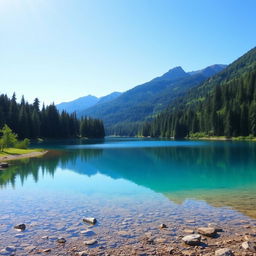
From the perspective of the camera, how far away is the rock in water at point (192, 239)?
1209 centimetres

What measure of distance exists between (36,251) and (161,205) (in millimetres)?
A: 10509

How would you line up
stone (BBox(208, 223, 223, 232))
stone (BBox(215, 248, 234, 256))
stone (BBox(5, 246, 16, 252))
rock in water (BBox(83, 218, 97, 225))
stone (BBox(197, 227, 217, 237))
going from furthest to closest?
1. rock in water (BBox(83, 218, 97, 225))
2. stone (BBox(208, 223, 223, 232))
3. stone (BBox(197, 227, 217, 237))
4. stone (BBox(5, 246, 16, 252))
5. stone (BBox(215, 248, 234, 256))

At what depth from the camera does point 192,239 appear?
12219 millimetres

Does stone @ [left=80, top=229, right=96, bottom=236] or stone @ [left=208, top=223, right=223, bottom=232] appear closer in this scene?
stone @ [left=80, top=229, right=96, bottom=236]

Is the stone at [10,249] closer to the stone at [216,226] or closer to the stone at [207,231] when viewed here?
the stone at [207,231]

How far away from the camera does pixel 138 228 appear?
14.7m

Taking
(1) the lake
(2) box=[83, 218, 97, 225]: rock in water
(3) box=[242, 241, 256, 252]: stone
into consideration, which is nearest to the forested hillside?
(1) the lake

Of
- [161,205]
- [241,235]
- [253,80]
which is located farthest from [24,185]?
[253,80]

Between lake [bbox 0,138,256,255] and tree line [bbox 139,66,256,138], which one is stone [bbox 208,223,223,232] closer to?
lake [bbox 0,138,256,255]

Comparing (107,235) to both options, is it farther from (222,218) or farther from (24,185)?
(24,185)

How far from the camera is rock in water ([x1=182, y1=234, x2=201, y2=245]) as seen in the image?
1209 centimetres

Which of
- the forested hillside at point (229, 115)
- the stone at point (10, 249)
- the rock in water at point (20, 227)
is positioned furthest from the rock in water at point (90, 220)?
the forested hillside at point (229, 115)

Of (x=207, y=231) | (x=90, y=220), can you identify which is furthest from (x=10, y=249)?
(x=207, y=231)

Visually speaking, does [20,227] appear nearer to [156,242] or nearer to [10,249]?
[10,249]
